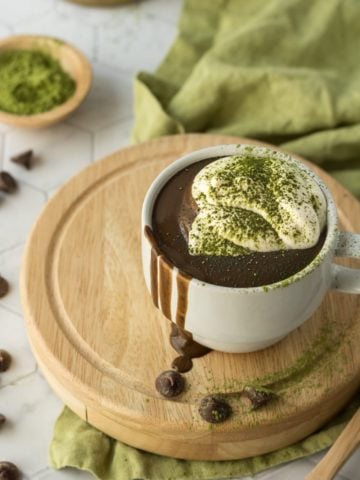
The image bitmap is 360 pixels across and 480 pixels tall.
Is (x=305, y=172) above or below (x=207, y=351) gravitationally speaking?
above

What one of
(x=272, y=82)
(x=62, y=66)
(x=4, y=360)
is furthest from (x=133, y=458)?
(x=62, y=66)

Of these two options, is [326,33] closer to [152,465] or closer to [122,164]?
[122,164]

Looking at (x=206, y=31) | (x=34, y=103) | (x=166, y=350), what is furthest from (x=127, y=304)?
(x=206, y=31)

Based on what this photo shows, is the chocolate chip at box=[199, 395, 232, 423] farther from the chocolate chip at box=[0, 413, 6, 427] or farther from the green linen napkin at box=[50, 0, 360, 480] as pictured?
the green linen napkin at box=[50, 0, 360, 480]

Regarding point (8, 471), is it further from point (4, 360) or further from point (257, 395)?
point (257, 395)

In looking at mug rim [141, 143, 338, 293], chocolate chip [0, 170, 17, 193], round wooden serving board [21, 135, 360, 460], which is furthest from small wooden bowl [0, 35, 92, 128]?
mug rim [141, 143, 338, 293]

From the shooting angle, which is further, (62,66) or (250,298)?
(62,66)
